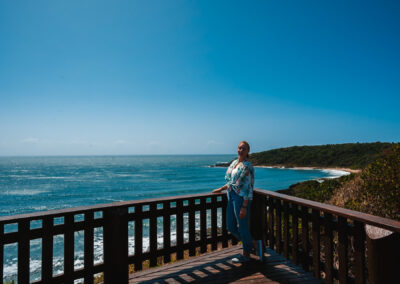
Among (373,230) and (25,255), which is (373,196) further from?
(25,255)

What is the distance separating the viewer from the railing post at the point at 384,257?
6.15 feet

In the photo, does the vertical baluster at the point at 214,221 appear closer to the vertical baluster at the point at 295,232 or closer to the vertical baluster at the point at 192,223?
the vertical baluster at the point at 192,223

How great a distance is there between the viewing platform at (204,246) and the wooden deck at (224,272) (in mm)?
12

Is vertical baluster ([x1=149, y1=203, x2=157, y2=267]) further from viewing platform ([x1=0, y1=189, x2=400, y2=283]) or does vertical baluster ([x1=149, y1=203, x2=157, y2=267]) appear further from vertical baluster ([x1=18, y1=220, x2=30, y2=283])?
vertical baluster ([x1=18, y1=220, x2=30, y2=283])

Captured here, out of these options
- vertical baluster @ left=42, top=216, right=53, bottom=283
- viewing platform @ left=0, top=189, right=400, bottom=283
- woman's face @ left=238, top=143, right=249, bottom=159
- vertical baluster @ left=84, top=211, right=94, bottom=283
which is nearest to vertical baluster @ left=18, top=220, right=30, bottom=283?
viewing platform @ left=0, top=189, right=400, bottom=283

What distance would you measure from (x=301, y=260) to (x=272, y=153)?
8858 centimetres

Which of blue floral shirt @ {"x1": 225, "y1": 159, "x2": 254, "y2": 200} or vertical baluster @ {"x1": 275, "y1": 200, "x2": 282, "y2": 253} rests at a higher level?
blue floral shirt @ {"x1": 225, "y1": 159, "x2": 254, "y2": 200}

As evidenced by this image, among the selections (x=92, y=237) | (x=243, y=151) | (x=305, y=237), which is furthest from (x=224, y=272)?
(x=92, y=237)

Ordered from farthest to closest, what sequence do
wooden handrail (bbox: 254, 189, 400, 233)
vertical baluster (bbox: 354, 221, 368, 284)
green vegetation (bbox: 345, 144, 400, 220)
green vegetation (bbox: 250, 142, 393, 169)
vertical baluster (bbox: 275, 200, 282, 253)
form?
green vegetation (bbox: 250, 142, 393, 169)
green vegetation (bbox: 345, 144, 400, 220)
vertical baluster (bbox: 275, 200, 282, 253)
vertical baluster (bbox: 354, 221, 368, 284)
wooden handrail (bbox: 254, 189, 400, 233)

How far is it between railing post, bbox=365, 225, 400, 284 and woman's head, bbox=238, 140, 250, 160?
1585 mm

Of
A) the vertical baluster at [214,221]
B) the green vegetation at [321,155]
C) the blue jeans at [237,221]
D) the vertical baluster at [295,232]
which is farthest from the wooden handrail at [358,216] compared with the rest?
the green vegetation at [321,155]

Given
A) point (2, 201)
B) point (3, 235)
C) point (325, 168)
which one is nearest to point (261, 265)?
point (3, 235)

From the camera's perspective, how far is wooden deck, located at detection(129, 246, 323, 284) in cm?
289

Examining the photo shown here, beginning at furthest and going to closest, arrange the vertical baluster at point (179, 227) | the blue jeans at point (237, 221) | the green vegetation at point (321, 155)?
the green vegetation at point (321, 155) < the vertical baluster at point (179, 227) < the blue jeans at point (237, 221)
